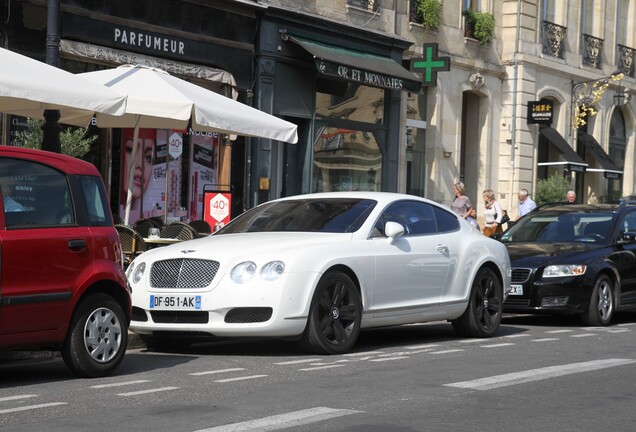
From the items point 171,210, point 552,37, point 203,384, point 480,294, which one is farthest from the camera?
point 552,37

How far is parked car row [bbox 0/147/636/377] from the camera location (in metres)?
9.01

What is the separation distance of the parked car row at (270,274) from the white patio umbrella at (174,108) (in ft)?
8.76

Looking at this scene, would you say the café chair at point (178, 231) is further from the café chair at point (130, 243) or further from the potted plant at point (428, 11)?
the potted plant at point (428, 11)

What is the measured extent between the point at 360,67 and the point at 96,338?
1654 cm

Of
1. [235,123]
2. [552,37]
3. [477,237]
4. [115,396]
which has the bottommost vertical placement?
[115,396]

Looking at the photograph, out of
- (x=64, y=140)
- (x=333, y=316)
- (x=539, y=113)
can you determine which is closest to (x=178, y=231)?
(x=64, y=140)

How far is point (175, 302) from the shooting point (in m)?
10.9

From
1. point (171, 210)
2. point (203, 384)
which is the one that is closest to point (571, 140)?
point (171, 210)

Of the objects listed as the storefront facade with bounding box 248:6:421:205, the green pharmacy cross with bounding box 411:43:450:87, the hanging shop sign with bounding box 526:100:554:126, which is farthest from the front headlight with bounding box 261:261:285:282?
the hanging shop sign with bounding box 526:100:554:126

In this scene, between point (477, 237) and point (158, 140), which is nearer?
point (477, 237)

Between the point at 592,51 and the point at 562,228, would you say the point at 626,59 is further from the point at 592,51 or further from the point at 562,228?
the point at 562,228

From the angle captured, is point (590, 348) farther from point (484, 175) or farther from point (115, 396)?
point (484, 175)

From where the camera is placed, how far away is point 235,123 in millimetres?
15664

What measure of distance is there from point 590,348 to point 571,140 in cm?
2420
